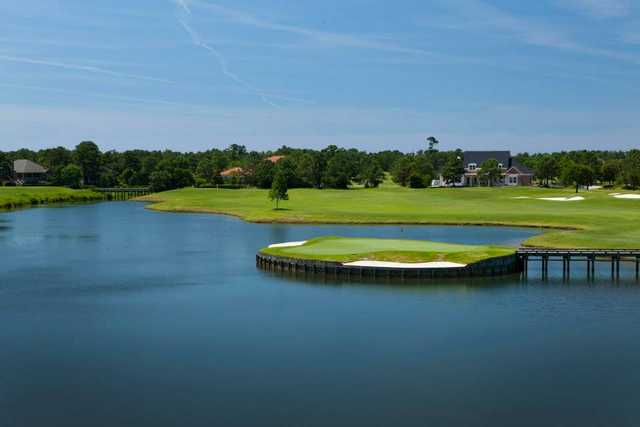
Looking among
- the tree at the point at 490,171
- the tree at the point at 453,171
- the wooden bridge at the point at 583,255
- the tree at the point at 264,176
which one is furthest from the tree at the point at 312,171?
the wooden bridge at the point at 583,255

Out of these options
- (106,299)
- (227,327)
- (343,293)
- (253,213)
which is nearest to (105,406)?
(227,327)

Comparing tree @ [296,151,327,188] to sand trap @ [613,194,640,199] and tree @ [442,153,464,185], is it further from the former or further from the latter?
sand trap @ [613,194,640,199]

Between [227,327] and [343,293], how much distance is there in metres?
12.2

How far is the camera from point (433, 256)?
59875 mm

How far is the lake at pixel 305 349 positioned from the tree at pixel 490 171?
5307 inches

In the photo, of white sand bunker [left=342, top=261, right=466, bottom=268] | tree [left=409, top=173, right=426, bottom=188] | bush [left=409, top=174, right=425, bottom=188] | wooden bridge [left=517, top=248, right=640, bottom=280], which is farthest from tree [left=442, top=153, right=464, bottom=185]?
white sand bunker [left=342, top=261, right=466, bottom=268]

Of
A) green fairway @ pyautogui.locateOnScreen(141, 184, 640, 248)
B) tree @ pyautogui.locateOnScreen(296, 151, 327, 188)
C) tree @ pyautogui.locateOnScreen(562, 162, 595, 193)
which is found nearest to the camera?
green fairway @ pyautogui.locateOnScreen(141, 184, 640, 248)

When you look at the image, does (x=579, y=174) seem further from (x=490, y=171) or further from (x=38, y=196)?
(x=38, y=196)

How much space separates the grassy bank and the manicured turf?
99794mm

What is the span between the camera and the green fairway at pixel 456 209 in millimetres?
82875

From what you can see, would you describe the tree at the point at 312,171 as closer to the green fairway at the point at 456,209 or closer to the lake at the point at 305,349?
the green fairway at the point at 456,209

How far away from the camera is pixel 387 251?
204 ft

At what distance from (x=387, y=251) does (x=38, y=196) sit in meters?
131

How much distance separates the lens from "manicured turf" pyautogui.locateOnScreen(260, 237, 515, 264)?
59.6 meters
